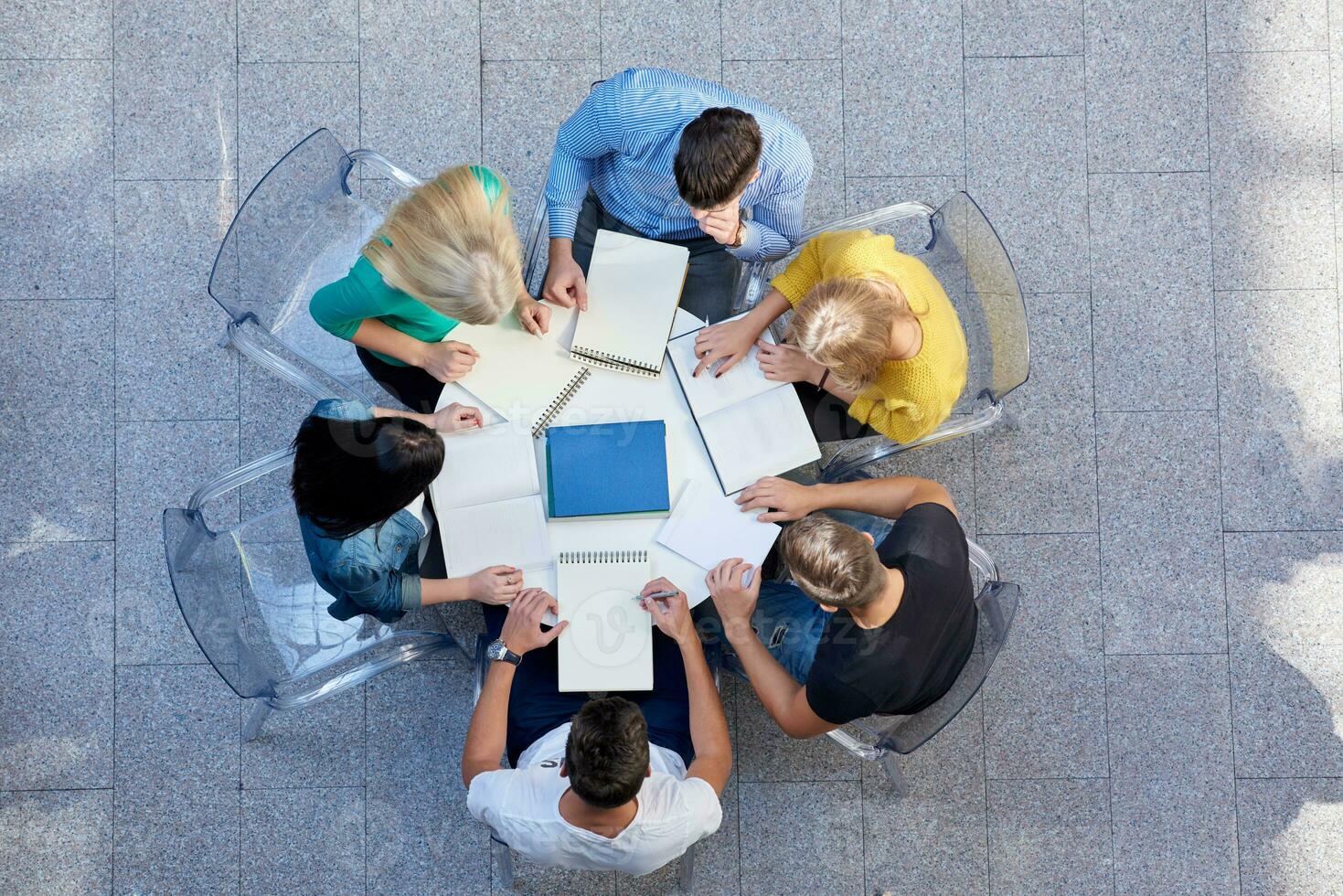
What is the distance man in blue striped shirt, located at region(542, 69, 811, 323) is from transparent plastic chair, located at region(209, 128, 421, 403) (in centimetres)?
43

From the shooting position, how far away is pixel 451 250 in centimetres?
166

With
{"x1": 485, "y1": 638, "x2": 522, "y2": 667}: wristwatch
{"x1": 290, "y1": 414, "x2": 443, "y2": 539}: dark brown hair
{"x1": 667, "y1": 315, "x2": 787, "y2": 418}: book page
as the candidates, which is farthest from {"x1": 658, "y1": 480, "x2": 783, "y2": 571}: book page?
{"x1": 290, "y1": 414, "x2": 443, "y2": 539}: dark brown hair

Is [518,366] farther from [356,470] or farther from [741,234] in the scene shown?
[741,234]

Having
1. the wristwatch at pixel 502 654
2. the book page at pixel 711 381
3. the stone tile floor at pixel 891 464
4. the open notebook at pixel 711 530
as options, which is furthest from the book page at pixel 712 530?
the stone tile floor at pixel 891 464

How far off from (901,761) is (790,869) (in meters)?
0.40

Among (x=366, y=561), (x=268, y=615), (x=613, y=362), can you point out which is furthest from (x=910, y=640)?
(x=268, y=615)

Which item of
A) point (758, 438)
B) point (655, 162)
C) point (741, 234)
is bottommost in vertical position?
point (758, 438)

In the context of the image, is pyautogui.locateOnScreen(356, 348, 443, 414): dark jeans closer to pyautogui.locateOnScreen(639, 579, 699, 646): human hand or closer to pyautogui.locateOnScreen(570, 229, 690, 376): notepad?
pyautogui.locateOnScreen(570, 229, 690, 376): notepad

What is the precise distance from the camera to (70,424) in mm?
2467

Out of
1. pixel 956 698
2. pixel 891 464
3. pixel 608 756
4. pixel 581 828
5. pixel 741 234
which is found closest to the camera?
pixel 608 756

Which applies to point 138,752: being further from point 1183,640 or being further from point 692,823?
point 1183,640

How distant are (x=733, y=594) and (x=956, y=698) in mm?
473

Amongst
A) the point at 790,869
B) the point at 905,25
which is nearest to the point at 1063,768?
the point at 790,869

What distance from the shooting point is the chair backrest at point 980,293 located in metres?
1.88
